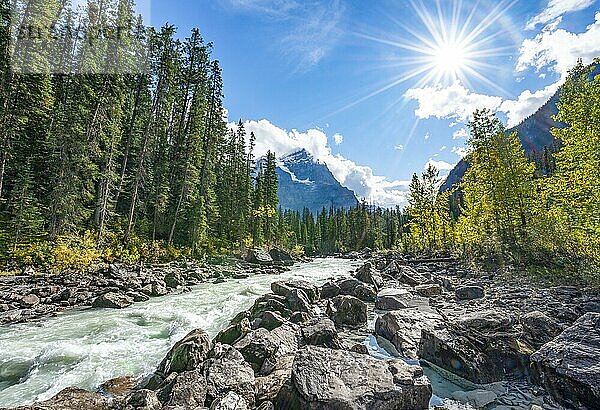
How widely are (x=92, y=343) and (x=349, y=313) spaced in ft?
26.3

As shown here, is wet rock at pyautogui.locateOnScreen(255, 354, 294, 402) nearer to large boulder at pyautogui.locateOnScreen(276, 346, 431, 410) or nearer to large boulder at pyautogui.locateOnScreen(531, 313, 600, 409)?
large boulder at pyautogui.locateOnScreen(276, 346, 431, 410)

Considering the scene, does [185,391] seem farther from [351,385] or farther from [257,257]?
[257,257]

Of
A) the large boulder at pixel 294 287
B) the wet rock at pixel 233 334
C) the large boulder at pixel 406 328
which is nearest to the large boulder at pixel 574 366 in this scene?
the large boulder at pixel 406 328

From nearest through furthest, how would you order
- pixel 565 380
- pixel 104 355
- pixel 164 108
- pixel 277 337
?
1. pixel 565 380
2. pixel 277 337
3. pixel 104 355
4. pixel 164 108

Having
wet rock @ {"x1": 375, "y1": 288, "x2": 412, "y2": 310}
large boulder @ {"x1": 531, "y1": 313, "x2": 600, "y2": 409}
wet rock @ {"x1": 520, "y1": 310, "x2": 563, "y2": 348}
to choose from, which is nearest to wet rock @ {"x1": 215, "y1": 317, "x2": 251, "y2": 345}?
large boulder @ {"x1": 531, "y1": 313, "x2": 600, "y2": 409}

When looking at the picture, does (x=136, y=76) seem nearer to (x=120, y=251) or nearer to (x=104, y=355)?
(x=120, y=251)

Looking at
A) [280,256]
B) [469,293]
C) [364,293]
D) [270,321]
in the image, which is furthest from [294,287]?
[280,256]

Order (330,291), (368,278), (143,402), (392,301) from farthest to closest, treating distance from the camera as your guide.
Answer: (368,278), (330,291), (392,301), (143,402)

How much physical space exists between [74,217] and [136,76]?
51.7ft

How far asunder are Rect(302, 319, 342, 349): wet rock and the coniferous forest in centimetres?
1089

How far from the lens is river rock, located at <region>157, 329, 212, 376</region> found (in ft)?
21.9

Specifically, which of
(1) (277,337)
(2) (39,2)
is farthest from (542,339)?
(2) (39,2)

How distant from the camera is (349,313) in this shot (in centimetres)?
1073

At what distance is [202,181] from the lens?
120 feet
